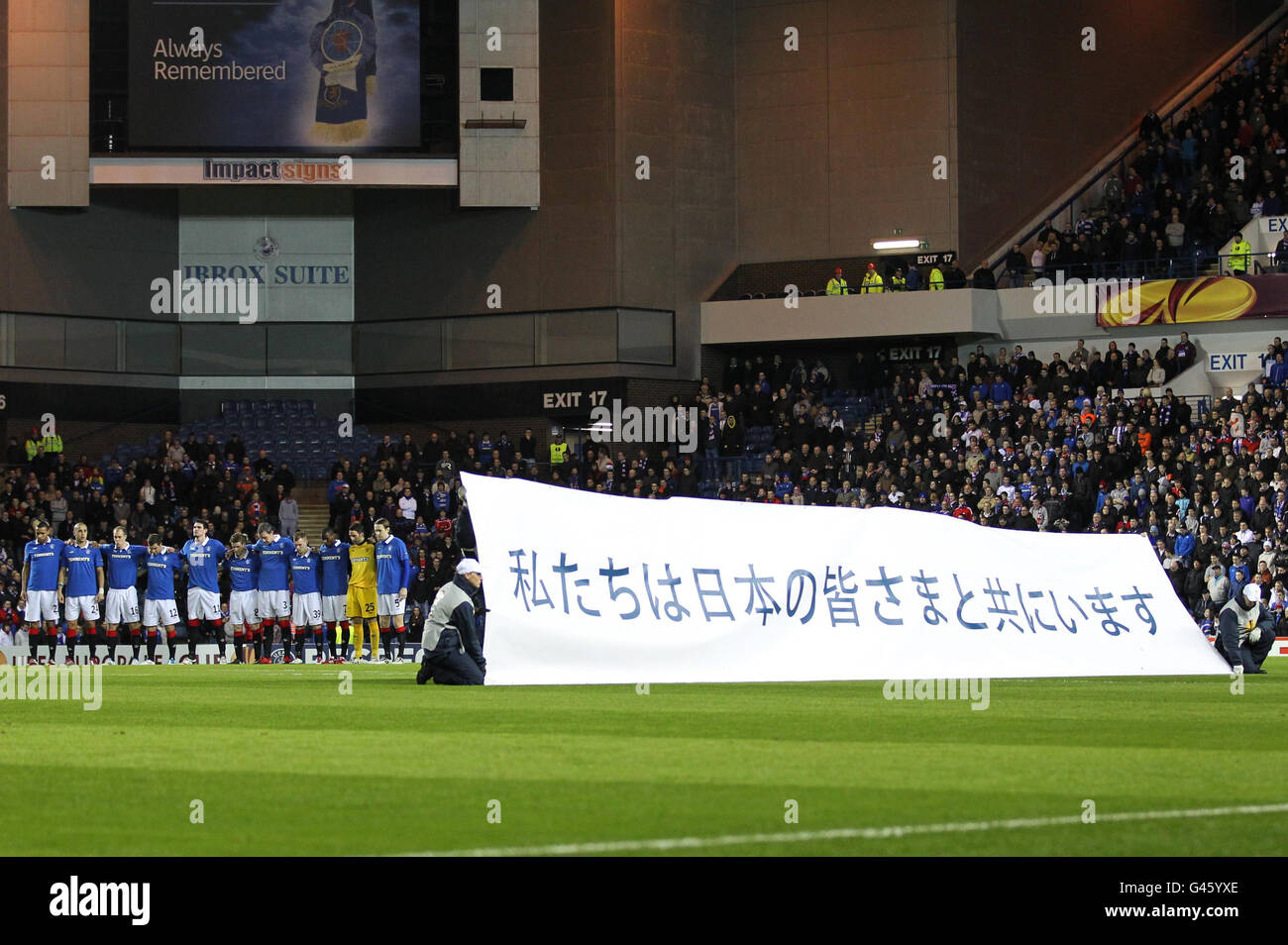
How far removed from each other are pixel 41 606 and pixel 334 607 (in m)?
4.30

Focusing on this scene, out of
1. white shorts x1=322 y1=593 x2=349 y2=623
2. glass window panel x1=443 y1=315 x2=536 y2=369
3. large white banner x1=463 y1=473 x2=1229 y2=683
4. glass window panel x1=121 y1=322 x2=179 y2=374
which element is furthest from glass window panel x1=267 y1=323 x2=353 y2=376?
large white banner x1=463 y1=473 x2=1229 y2=683

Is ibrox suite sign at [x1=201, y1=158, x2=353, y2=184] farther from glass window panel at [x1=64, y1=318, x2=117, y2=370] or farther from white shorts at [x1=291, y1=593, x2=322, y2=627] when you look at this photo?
white shorts at [x1=291, y1=593, x2=322, y2=627]

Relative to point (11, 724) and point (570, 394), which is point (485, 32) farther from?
point (11, 724)

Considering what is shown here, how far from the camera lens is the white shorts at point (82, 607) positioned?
95.8 feet

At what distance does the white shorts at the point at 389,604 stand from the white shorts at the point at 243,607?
8.23 ft

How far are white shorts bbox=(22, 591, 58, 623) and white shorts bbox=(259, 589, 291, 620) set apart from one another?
10.1 ft

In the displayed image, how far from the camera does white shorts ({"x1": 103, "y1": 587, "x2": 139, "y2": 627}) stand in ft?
98.0

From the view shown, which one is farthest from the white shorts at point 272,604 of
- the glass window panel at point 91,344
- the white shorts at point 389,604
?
the glass window panel at point 91,344

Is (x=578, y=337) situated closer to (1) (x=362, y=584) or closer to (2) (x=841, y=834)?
(1) (x=362, y=584)

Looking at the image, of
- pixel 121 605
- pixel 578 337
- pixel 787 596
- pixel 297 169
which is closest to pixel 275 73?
pixel 297 169

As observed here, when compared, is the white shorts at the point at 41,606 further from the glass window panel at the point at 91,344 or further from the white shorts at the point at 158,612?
the glass window panel at the point at 91,344

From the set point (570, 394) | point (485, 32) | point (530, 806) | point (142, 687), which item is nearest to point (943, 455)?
point (570, 394)

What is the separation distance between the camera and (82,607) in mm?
29375
